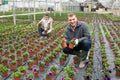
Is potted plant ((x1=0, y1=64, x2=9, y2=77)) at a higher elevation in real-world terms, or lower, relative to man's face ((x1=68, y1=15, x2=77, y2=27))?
lower

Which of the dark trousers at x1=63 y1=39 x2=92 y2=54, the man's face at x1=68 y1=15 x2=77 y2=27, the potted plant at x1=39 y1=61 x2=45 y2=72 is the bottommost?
the potted plant at x1=39 y1=61 x2=45 y2=72

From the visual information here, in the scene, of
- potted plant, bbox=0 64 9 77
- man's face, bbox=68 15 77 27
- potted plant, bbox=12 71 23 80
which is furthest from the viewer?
man's face, bbox=68 15 77 27

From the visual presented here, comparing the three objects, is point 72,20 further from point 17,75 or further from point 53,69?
point 17,75

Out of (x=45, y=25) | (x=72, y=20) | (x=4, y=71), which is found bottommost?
(x=4, y=71)

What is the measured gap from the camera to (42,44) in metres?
8.09

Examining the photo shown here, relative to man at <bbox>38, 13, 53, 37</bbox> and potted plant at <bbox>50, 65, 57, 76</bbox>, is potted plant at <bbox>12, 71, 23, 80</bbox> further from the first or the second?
man at <bbox>38, 13, 53, 37</bbox>

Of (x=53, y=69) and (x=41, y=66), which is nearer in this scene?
(x=53, y=69)

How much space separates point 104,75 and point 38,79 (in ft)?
4.02

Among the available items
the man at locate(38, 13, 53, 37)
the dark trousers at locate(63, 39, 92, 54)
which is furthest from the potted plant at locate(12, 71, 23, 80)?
the man at locate(38, 13, 53, 37)

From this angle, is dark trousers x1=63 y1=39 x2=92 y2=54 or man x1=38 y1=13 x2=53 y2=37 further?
man x1=38 y1=13 x2=53 y2=37

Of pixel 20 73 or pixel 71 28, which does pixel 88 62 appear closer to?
pixel 71 28

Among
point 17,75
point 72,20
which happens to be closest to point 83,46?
point 72,20

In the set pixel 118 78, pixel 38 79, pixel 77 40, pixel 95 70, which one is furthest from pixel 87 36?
pixel 38 79

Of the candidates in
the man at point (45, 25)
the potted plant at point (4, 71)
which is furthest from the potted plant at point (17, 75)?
the man at point (45, 25)
